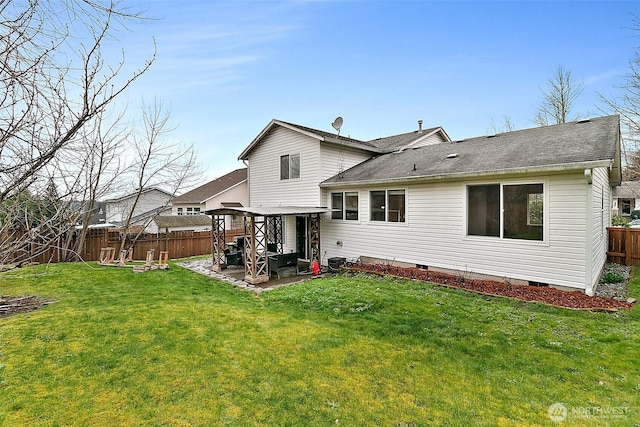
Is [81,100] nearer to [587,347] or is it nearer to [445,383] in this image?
[445,383]

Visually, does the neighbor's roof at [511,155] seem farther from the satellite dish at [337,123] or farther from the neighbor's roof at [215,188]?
the neighbor's roof at [215,188]

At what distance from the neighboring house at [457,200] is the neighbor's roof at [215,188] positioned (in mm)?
12452

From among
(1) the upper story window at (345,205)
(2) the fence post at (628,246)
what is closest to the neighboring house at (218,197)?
(1) the upper story window at (345,205)

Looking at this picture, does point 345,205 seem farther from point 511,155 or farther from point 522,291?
point 522,291

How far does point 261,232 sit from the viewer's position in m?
11.1

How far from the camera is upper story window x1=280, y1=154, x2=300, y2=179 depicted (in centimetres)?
1276

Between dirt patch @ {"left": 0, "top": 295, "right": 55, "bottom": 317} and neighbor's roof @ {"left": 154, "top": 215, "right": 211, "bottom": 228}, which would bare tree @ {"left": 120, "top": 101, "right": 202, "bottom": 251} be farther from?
dirt patch @ {"left": 0, "top": 295, "right": 55, "bottom": 317}

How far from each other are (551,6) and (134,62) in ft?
45.2

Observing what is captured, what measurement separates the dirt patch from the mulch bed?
27.9 feet

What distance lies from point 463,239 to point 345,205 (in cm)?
444

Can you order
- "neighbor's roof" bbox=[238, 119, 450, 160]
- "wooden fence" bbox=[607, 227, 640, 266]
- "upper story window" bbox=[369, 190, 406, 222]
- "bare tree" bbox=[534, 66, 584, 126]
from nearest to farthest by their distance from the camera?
1. "upper story window" bbox=[369, 190, 406, 222]
2. "wooden fence" bbox=[607, 227, 640, 266]
3. "neighbor's roof" bbox=[238, 119, 450, 160]
4. "bare tree" bbox=[534, 66, 584, 126]

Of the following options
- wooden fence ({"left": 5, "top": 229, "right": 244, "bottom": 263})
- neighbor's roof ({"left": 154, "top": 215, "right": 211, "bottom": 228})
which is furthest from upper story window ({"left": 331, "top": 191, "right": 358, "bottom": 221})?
neighbor's roof ({"left": 154, "top": 215, "right": 211, "bottom": 228})

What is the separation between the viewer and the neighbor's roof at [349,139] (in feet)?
39.8

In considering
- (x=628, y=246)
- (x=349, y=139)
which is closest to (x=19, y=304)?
(x=349, y=139)
